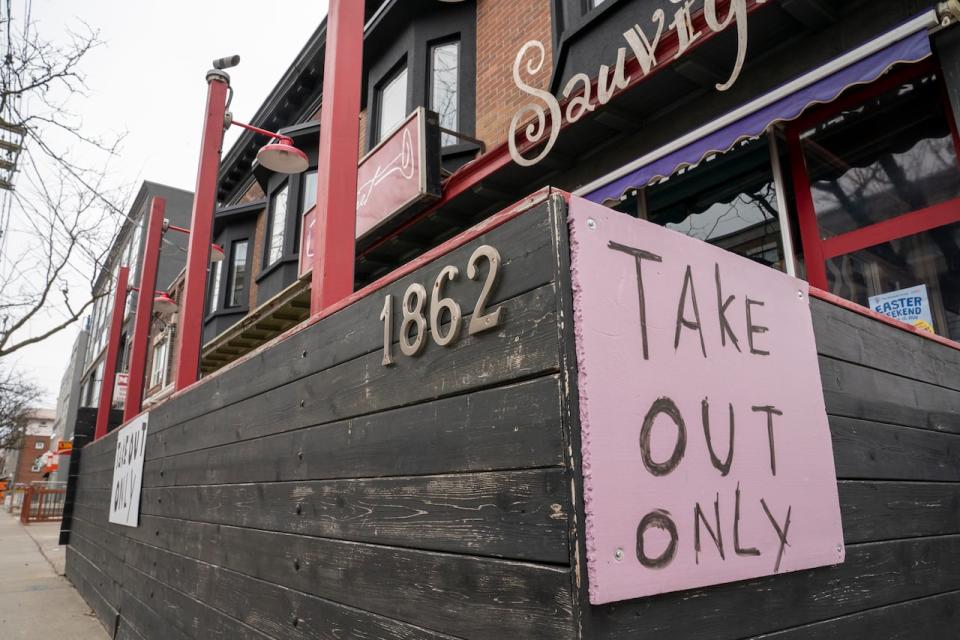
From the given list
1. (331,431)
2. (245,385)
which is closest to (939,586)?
(331,431)

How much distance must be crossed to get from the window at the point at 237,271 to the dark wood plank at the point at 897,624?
16.0 m

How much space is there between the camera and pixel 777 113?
3.66m

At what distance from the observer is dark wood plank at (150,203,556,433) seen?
1.34 metres

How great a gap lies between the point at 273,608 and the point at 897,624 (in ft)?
7.03

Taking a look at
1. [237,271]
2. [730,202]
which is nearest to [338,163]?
[730,202]

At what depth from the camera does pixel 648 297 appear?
4.57ft

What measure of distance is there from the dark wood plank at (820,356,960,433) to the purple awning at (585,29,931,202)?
1.79 m

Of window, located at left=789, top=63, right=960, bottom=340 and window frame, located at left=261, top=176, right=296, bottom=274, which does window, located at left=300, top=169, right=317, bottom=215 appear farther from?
window, located at left=789, top=63, right=960, bottom=340

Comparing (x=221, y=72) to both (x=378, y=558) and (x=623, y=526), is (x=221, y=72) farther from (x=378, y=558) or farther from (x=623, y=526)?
(x=623, y=526)

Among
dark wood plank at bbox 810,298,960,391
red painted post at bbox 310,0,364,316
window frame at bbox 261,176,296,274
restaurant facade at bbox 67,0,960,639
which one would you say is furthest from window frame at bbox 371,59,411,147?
dark wood plank at bbox 810,298,960,391

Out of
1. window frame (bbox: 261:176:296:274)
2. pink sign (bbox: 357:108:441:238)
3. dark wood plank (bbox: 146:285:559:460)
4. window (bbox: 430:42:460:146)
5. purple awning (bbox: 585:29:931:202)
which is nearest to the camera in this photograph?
dark wood plank (bbox: 146:285:559:460)

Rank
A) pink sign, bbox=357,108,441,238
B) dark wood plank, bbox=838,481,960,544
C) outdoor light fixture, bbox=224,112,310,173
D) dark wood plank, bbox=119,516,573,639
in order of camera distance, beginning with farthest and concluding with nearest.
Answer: outdoor light fixture, bbox=224,112,310,173, pink sign, bbox=357,108,441,238, dark wood plank, bbox=838,481,960,544, dark wood plank, bbox=119,516,573,639

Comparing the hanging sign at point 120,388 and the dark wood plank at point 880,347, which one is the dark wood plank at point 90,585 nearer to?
the dark wood plank at point 880,347

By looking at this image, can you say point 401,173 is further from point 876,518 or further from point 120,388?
point 120,388
